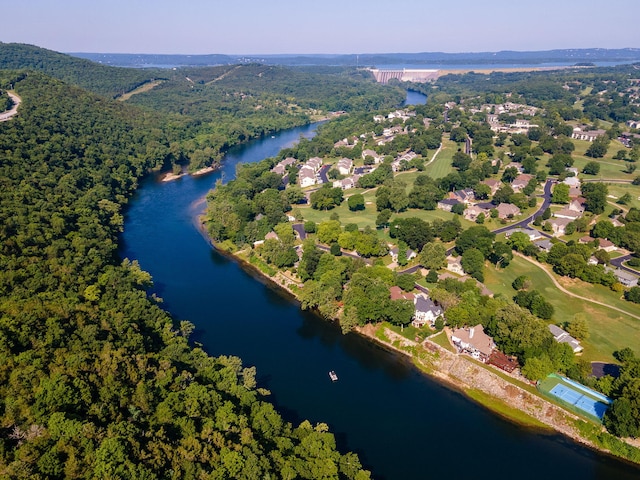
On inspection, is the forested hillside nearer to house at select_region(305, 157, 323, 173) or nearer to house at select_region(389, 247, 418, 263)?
house at select_region(305, 157, 323, 173)

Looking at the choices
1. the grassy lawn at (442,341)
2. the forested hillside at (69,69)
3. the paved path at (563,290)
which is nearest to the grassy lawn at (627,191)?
the paved path at (563,290)

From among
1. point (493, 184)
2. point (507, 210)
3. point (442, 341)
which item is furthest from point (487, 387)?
point (493, 184)

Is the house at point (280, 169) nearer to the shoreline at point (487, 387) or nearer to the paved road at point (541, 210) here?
the paved road at point (541, 210)

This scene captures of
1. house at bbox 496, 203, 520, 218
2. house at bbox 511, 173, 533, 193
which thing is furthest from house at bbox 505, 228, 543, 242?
house at bbox 511, 173, 533, 193

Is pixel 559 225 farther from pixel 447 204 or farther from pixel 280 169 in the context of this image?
pixel 280 169

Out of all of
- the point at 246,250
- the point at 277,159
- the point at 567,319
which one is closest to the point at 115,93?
the point at 277,159
